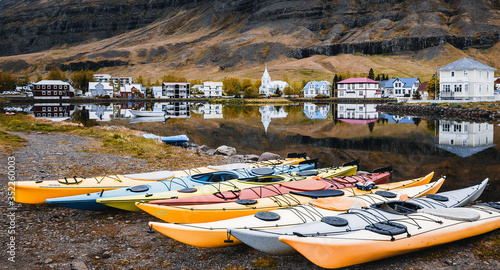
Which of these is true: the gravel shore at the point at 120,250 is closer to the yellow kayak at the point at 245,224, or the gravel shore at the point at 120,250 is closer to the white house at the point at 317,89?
the yellow kayak at the point at 245,224

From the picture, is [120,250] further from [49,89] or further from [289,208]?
[49,89]

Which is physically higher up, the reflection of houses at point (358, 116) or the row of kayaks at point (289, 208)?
the reflection of houses at point (358, 116)

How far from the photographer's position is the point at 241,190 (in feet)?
37.3

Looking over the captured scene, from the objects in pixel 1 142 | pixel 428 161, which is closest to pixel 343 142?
pixel 428 161

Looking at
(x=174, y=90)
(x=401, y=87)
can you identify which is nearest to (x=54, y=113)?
(x=174, y=90)

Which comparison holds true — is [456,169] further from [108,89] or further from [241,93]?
[108,89]

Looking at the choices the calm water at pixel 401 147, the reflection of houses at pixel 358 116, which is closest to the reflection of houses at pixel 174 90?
the reflection of houses at pixel 358 116

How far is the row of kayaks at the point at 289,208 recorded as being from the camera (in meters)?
7.61

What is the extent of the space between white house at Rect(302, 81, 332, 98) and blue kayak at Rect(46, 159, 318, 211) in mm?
145727

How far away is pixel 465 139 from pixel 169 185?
1279 inches

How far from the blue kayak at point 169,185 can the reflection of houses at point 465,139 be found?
19.4 meters

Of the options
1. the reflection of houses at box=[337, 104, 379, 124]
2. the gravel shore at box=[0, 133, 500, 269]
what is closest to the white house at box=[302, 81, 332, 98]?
the reflection of houses at box=[337, 104, 379, 124]

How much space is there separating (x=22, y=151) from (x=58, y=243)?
45.9 feet

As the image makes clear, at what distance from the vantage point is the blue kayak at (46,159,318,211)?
10305 mm
